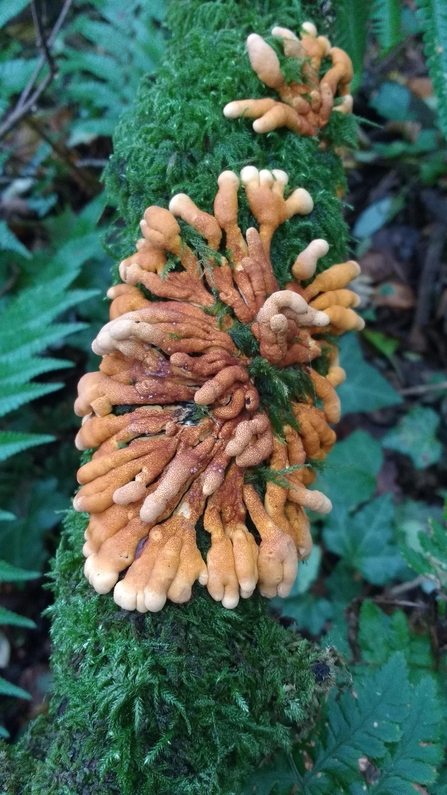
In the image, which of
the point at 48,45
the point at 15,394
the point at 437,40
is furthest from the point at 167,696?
the point at 48,45

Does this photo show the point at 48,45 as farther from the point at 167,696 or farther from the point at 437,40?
the point at 167,696

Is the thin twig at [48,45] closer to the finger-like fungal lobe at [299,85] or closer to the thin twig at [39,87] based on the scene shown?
the thin twig at [39,87]

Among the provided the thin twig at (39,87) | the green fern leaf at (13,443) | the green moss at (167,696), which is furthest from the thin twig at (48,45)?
the green moss at (167,696)

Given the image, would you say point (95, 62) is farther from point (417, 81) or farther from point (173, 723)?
point (173, 723)

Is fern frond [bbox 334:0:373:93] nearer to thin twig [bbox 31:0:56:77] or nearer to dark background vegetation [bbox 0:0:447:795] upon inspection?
dark background vegetation [bbox 0:0:447:795]

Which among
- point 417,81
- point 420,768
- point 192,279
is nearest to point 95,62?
point 417,81

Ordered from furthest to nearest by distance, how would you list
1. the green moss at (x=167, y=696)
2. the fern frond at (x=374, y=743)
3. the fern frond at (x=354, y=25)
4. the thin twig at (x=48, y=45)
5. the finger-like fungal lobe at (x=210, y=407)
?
1. the thin twig at (x=48, y=45)
2. the fern frond at (x=354, y=25)
3. the fern frond at (x=374, y=743)
4. the finger-like fungal lobe at (x=210, y=407)
5. the green moss at (x=167, y=696)
